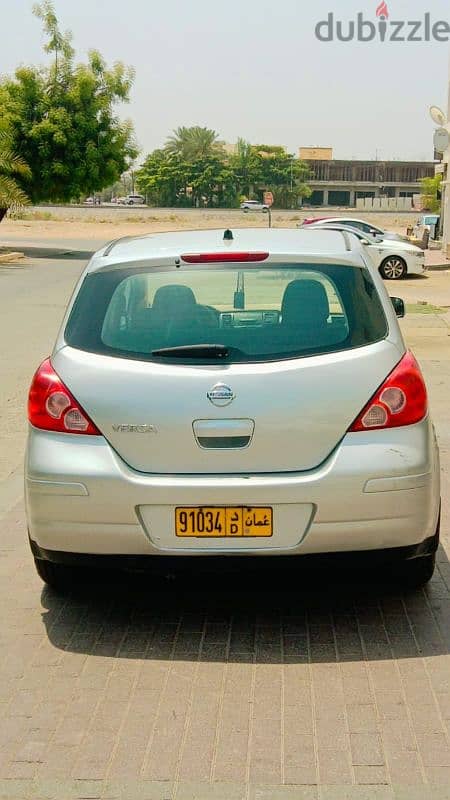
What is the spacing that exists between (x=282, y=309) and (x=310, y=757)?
78.7 inches

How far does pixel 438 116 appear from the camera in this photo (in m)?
41.8

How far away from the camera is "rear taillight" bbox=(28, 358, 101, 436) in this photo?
4.88m

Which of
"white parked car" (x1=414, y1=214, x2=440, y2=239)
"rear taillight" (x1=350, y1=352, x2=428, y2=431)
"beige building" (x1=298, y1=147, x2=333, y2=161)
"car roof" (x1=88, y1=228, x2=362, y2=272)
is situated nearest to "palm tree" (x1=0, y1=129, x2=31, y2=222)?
"white parked car" (x1=414, y1=214, x2=440, y2=239)

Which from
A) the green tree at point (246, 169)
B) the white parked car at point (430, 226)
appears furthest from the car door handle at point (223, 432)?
the green tree at point (246, 169)

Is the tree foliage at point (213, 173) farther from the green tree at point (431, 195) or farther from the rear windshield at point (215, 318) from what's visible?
the rear windshield at point (215, 318)

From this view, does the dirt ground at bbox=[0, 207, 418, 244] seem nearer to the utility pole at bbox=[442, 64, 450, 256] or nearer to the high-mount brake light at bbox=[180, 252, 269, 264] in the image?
the utility pole at bbox=[442, 64, 450, 256]

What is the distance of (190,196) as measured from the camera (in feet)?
472

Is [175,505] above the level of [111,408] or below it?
below

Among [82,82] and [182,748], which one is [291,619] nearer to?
[182,748]

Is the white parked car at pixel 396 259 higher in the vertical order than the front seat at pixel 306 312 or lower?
lower

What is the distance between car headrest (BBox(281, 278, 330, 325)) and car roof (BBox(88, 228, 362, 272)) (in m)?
0.14

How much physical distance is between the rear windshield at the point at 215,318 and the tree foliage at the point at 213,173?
136 meters

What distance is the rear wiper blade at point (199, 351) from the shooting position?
4844mm

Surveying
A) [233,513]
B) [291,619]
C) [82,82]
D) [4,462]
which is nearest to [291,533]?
[233,513]
